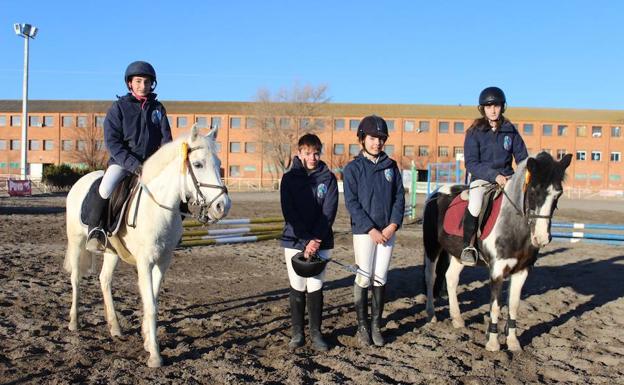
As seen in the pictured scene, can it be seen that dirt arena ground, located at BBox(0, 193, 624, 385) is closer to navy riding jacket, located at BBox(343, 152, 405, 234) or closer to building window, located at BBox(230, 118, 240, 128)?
navy riding jacket, located at BBox(343, 152, 405, 234)

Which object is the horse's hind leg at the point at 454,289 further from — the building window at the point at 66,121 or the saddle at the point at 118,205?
the building window at the point at 66,121

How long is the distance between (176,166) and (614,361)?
455cm

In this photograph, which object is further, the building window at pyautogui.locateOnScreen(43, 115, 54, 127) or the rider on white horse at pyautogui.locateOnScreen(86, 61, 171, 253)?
the building window at pyautogui.locateOnScreen(43, 115, 54, 127)

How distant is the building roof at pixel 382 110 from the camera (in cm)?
6888

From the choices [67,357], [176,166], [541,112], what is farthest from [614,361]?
[541,112]

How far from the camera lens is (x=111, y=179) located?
5.49 meters

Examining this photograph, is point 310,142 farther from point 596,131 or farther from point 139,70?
point 596,131

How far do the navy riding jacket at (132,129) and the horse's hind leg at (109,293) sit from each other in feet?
3.69

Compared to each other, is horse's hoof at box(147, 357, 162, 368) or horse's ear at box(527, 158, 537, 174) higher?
horse's ear at box(527, 158, 537, 174)

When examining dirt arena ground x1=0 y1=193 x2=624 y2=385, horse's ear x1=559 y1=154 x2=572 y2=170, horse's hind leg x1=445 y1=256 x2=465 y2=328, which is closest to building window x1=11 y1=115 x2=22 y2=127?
dirt arena ground x1=0 y1=193 x2=624 y2=385

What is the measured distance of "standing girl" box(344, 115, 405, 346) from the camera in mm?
5594

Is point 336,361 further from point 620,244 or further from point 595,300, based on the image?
point 620,244

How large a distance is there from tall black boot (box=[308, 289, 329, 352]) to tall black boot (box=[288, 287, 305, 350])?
92mm

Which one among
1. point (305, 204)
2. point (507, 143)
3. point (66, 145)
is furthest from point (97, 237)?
point (66, 145)
